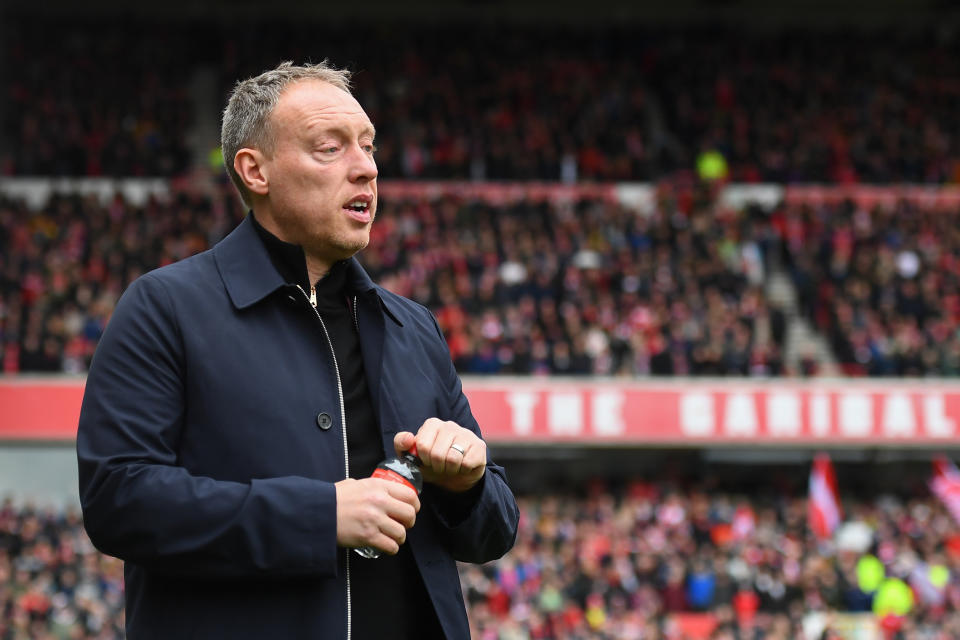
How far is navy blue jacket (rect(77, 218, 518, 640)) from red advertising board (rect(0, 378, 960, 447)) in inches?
610

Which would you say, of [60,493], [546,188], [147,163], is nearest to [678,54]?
[546,188]

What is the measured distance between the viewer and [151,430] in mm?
2078

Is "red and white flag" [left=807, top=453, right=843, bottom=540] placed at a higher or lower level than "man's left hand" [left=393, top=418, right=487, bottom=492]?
lower

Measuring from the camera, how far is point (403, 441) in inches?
84.0

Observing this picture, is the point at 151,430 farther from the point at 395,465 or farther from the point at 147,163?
the point at 147,163

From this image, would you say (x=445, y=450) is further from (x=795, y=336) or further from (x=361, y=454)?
(x=795, y=336)

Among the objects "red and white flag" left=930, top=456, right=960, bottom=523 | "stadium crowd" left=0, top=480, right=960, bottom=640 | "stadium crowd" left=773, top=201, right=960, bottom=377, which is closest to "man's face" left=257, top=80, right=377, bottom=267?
"stadium crowd" left=0, top=480, right=960, bottom=640

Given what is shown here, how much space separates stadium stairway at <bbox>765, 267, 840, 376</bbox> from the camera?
63.8 ft

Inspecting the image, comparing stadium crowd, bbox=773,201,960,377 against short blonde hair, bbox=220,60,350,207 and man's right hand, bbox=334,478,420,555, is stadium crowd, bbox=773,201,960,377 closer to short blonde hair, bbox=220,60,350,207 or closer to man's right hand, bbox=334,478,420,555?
short blonde hair, bbox=220,60,350,207

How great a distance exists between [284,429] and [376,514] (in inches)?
8.7

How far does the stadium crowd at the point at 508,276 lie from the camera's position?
18000 millimetres

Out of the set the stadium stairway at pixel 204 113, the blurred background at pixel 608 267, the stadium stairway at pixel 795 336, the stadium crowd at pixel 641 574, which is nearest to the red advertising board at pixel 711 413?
the blurred background at pixel 608 267

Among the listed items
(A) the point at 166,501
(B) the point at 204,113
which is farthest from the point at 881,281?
(A) the point at 166,501

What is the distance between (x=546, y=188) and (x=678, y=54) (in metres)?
5.98
